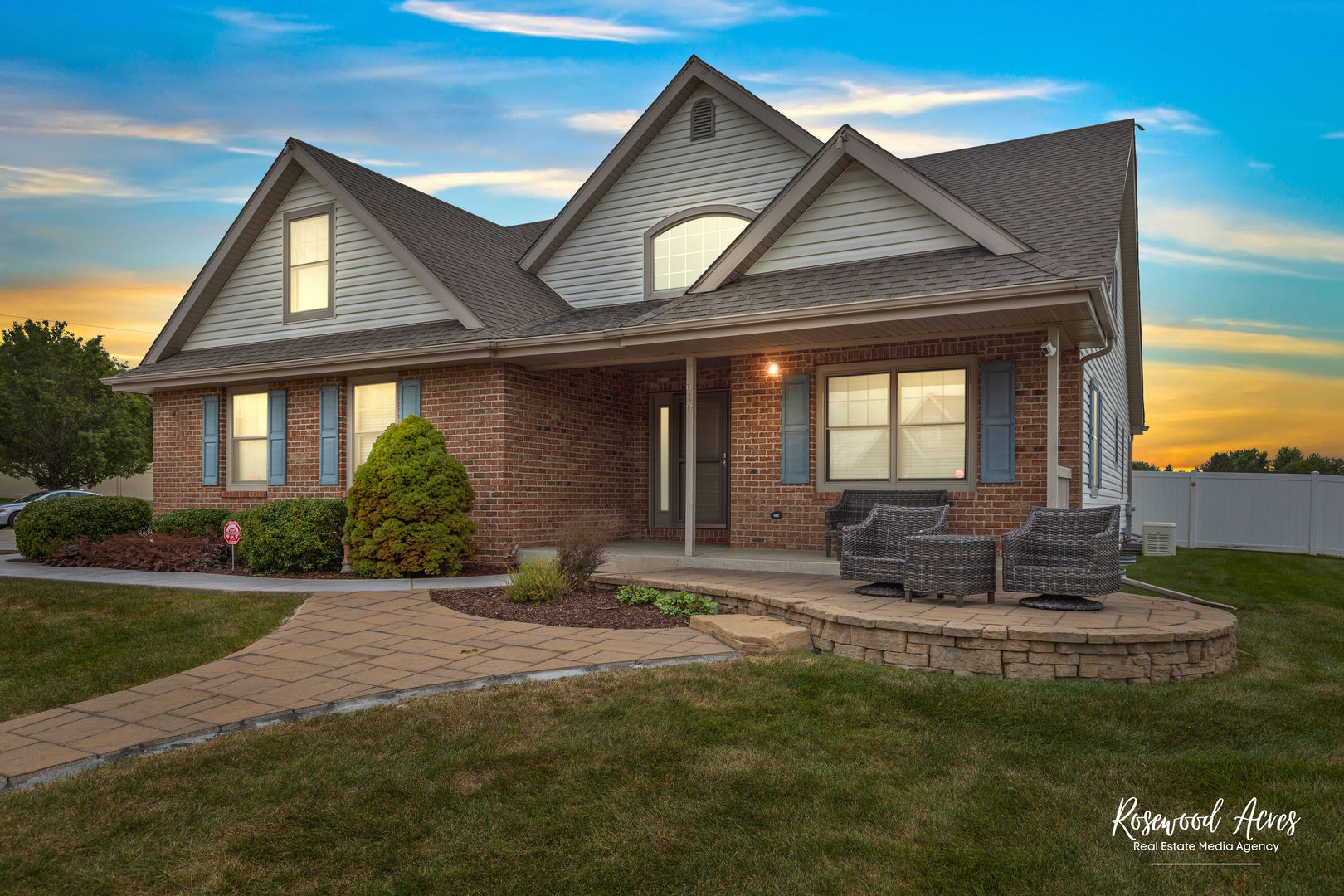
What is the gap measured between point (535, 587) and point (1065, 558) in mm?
4674

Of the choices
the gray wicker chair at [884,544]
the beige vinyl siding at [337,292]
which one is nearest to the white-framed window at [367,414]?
the beige vinyl siding at [337,292]

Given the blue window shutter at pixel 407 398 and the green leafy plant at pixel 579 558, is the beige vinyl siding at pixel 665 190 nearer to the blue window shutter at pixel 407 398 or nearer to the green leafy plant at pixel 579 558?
the blue window shutter at pixel 407 398

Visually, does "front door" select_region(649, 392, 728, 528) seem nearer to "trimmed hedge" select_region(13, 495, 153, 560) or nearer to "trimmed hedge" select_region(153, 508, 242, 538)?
"trimmed hedge" select_region(153, 508, 242, 538)

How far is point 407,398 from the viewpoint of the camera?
1151cm

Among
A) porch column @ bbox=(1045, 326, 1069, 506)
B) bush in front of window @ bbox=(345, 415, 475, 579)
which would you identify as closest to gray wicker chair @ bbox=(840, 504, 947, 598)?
porch column @ bbox=(1045, 326, 1069, 506)

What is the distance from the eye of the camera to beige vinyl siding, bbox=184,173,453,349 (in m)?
12.1

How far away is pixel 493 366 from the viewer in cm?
1075

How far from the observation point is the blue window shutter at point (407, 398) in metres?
11.4

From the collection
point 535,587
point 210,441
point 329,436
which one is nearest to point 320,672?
point 535,587

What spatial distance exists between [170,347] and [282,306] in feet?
8.14

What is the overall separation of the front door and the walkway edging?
6196 mm

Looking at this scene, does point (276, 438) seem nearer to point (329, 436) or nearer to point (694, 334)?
point (329, 436)

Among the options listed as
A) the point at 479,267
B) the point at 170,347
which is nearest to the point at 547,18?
the point at 479,267

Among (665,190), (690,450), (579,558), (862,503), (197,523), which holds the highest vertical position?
(665,190)
